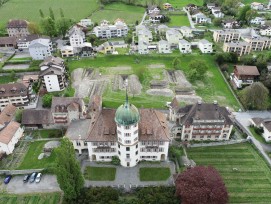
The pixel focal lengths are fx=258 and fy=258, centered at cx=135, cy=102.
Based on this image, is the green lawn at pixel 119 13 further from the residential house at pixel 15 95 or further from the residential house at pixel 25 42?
the residential house at pixel 15 95

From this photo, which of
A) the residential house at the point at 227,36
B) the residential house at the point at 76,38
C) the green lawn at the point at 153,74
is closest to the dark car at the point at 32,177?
the green lawn at the point at 153,74

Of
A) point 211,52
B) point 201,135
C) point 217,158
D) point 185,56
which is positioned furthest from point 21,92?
point 211,52

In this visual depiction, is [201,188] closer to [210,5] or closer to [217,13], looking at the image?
[217,13]

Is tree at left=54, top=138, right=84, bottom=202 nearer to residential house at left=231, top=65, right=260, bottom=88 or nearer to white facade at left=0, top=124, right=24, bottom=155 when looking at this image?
white facade at left=0, top=124, right=24, bottom=155

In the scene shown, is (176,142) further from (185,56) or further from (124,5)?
(124,5)

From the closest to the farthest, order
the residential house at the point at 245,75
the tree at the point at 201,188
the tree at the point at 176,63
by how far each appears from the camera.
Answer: the tree at the point at 201,188, the residential house at the point at 245,75, the tree at the point at 176,63

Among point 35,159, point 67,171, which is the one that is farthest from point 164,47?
point 67,171

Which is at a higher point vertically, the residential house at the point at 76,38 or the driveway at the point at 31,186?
the residential house at the point at 76,38
